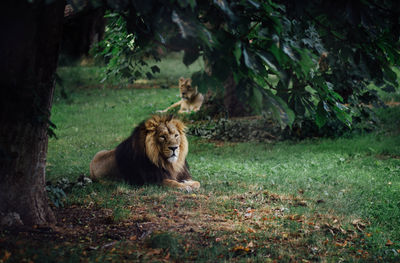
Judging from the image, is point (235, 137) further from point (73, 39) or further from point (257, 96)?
point (73, 39)

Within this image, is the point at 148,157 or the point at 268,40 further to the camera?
the point at 148,157

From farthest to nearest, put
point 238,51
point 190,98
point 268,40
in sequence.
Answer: point 190,98, point 268,40, point 238,51

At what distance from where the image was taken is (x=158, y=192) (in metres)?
6.82

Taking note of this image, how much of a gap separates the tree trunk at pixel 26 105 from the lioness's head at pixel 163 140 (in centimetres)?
243

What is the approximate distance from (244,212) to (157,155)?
172 cm

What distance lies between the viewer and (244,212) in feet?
19.9

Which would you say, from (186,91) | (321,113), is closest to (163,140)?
(321,113)

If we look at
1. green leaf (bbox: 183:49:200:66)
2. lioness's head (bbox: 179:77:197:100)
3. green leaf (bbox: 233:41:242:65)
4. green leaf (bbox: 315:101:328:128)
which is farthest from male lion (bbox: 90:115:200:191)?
lioness's head (bbox: 179:77:197:100)

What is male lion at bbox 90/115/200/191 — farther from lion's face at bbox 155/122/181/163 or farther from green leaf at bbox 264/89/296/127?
green leaf at bbox 264/89/296/127

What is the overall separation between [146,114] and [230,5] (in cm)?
1305

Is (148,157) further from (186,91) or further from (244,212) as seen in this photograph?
(186,91)

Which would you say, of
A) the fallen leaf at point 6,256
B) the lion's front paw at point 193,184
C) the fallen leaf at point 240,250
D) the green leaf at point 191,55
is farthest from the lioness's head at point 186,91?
the fallen leaf at point 6,256

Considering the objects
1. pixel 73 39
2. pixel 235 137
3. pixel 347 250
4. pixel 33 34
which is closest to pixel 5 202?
pixel 33 34

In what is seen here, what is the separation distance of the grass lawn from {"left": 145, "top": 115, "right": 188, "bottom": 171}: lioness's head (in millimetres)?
462
